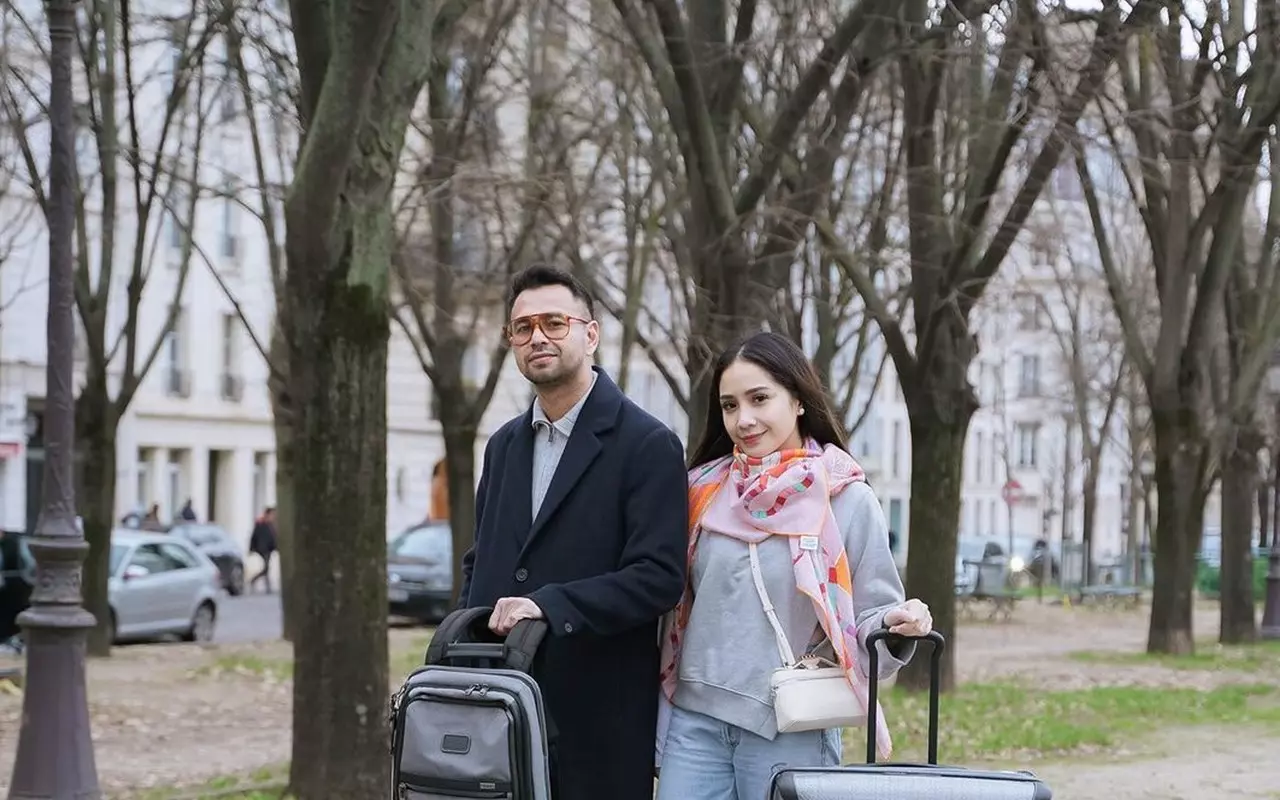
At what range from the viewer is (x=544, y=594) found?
4320 mm

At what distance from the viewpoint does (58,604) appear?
996 centimetres

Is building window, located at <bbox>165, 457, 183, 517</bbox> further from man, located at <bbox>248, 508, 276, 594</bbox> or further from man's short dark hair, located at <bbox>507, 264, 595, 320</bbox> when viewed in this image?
man's short dark hair, located at <bbox>507, 264, 595, 320</bbox>

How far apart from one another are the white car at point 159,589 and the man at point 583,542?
20.8 metres

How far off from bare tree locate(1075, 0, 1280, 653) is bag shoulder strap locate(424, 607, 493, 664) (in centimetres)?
1275

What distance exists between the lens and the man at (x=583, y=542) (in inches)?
171

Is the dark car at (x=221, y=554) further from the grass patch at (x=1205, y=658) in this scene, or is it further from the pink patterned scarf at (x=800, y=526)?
the pink patterned scarf at (x=800, y=526)

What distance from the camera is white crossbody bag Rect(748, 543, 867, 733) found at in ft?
14.2

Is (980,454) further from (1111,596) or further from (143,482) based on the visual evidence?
(1111,596)

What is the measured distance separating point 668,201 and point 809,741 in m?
16.4

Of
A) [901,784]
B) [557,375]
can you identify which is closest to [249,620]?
[557,375]

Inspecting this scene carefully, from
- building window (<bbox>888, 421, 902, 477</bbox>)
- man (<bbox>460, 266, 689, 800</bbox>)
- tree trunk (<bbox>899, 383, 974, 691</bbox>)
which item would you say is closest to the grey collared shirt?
man (<bbox>460, 266, 689, 800</bbox>)

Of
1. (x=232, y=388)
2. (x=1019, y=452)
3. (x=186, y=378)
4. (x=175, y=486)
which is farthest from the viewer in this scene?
(x=1019, y=452)

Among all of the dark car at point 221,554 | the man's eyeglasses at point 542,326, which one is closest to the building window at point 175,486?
the dark car at point 221,554

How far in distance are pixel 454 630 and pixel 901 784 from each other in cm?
102
